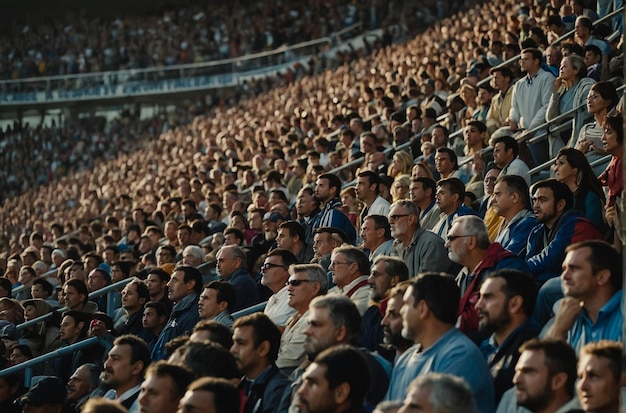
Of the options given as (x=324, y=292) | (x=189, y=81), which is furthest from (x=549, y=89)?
(x=189, y=81)

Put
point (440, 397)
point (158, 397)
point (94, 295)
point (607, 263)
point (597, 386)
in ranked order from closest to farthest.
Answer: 1. point (440, 397)
2. point (597, 386)
3. point (607, 263)
4. point (158, 397)
5. point (94, 295)

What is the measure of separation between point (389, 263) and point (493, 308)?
4.47 feet

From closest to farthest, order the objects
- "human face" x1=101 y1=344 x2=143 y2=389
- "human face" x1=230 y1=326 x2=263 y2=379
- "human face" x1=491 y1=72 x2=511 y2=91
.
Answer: "human face" x1=230 y1=326 x2=263 y2=379 < "human face" x1=101 y1=344 x2=143 y2=389 < "human face" x1=491 y1=72 x2=511 y2=91

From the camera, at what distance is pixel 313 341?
5934 mm

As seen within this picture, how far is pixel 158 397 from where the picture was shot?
5.83 metres

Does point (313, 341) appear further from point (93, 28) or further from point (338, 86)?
point (93, 28)

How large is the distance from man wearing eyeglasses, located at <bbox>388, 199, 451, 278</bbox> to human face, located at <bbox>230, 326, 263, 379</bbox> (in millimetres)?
1620

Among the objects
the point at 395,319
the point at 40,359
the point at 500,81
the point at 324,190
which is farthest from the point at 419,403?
the point at 500,81

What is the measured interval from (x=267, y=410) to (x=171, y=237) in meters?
7.75

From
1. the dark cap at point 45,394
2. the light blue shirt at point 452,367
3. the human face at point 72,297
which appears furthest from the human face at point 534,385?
the human face at point 72,297

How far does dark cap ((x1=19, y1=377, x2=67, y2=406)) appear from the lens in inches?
316

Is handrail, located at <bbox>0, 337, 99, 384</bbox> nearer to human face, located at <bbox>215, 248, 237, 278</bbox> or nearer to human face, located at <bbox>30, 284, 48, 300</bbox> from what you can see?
human face, located at <bbox>215, 248, 237, 278</bbox>

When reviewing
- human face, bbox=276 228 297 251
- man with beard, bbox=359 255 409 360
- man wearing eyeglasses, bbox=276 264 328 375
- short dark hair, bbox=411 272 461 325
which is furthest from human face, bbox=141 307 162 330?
short dark hair, bbox=411 272 461 325

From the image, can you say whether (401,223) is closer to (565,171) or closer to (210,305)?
(565,171)
